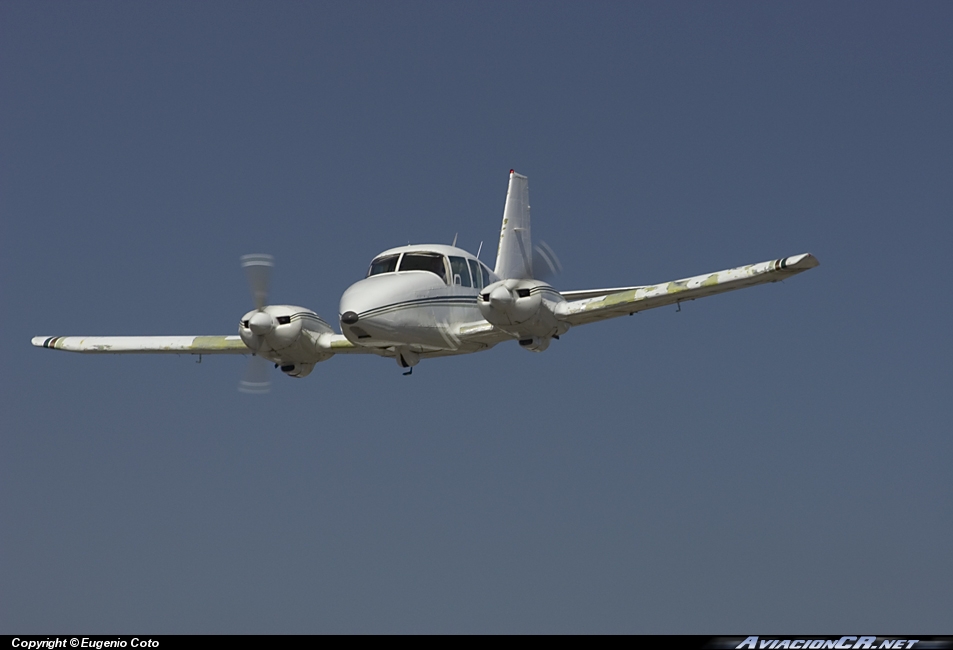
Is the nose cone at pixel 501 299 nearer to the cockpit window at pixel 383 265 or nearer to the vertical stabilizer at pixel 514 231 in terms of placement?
the cockpit window at pixel 383 265

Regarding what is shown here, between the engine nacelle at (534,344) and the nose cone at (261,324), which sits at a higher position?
the nose cone at (261,324)

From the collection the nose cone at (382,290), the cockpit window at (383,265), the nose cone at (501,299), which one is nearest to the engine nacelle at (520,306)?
the nose cone at (501,299)

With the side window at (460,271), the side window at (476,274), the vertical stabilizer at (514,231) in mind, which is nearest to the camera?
the side window at (460,271)

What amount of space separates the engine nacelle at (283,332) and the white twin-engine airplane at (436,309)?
2 centimetres

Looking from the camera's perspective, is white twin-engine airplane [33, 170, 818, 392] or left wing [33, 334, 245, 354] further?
left wing [33, 334, 245, 354]

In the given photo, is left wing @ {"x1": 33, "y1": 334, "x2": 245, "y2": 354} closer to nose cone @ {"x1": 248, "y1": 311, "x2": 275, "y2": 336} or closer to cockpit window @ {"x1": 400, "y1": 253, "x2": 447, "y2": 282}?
nose cone @ {"x1": 248, "y1": 311, "x2": 275, "y2": 336}

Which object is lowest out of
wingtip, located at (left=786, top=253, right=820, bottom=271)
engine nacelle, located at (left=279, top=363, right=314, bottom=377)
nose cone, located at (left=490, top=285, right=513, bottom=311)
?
wingtip, located at (left=786, top=253, right=820, bottom=271)

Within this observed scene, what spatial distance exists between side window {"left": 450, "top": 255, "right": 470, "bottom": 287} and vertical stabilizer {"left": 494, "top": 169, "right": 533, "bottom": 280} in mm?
5115

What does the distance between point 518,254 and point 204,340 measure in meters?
9.25

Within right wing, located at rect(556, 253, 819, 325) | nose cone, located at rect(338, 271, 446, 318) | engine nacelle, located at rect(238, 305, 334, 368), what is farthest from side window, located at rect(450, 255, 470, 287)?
engine nacelle, located at rect(238, 305, 334, 368)

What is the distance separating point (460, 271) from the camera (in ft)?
109

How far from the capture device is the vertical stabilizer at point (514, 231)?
39.1 meters

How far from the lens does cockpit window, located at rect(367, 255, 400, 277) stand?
3259 cm

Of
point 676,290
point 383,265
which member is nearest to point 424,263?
point 383,265
